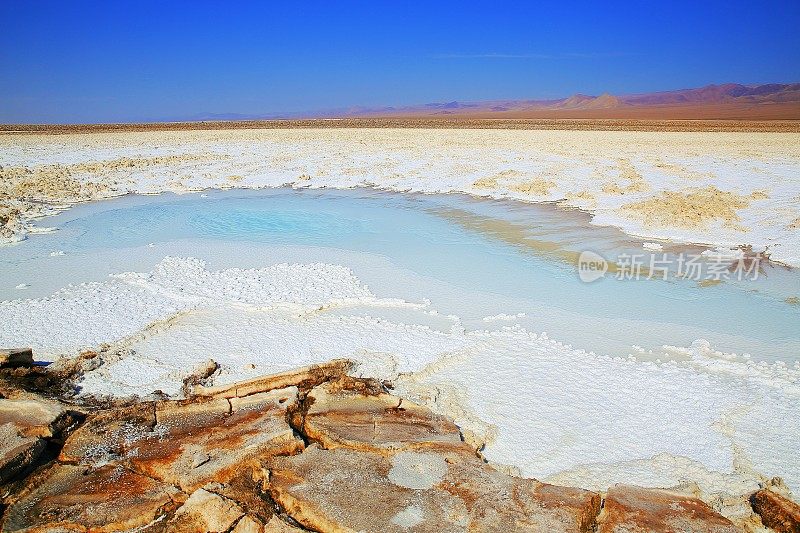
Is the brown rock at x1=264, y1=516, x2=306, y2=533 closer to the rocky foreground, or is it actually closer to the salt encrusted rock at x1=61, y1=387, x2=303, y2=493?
the rocky foreground

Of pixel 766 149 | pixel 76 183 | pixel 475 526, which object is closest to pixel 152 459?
pixel 475 526

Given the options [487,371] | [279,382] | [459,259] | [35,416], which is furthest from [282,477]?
[459,259]

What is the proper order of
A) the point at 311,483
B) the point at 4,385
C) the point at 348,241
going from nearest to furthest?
the point at 311,483
the point at 4,385
the point at 348,241

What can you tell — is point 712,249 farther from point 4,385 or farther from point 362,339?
point 4,385

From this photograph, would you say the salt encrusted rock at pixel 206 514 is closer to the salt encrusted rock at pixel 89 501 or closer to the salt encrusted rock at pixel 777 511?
the salt encrusted rock at pixel 89 501

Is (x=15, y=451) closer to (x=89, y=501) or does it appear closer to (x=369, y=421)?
(x=89, y=501)
